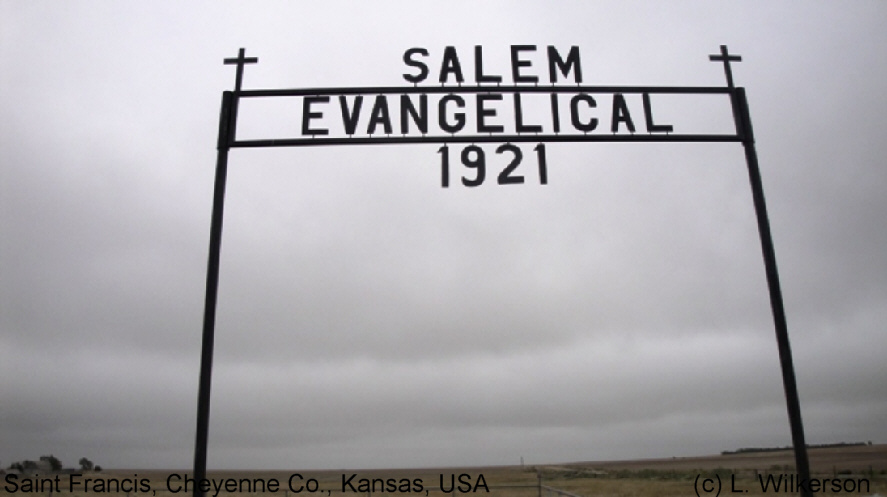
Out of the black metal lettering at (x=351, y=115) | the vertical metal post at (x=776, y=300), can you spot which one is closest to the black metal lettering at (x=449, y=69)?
the black metal lettering at (x=351, y=115)

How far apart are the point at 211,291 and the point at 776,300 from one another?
6.97 meters

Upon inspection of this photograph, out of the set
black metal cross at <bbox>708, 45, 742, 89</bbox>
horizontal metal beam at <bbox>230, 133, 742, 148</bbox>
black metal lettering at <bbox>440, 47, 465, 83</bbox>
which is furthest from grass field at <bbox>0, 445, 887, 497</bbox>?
black metal cross at <bbox>708, 45, 742, 89</bbox>

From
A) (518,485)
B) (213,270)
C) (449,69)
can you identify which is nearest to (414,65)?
(449,69)

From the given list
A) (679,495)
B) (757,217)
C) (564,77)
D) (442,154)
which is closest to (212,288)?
(442,154)

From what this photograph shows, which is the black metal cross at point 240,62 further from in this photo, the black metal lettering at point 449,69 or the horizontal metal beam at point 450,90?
the black metal lettering at point 449,69

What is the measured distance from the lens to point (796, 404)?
7113 millimetres

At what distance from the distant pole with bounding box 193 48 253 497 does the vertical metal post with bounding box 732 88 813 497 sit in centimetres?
672

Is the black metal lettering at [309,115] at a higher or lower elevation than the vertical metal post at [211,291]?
higher

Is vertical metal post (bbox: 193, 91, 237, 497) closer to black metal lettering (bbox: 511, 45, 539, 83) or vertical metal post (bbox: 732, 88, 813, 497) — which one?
black metal lettering (bbox: 511, 45, 539, 83)

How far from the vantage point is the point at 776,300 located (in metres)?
7.48

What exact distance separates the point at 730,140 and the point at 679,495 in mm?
33775

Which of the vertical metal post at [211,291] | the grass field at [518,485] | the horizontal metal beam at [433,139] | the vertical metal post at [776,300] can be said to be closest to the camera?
the vertical metal post at [211,291]

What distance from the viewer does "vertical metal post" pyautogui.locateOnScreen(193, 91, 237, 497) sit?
6969mm

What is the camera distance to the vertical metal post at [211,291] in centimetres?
697
